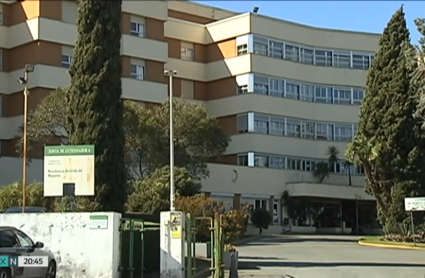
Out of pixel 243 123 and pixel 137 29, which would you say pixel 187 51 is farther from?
pixel 243 123

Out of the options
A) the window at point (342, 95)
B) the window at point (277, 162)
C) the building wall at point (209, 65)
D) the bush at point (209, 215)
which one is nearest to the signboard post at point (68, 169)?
the bush at point (209, 215)

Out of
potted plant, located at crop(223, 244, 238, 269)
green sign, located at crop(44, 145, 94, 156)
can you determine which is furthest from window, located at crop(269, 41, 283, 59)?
green sign, located at crop(44, 145, 94, 156)

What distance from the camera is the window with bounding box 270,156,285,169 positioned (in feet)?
210

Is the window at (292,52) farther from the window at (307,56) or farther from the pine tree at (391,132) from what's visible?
the pine tree at (391,132)

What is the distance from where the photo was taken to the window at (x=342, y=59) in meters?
69.4

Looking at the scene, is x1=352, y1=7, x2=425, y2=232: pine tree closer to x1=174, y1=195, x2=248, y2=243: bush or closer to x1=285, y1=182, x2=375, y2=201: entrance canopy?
x1=174, y1=195, x2=248, y2=243: bush

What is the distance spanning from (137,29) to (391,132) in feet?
76.9

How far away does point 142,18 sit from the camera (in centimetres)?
5984

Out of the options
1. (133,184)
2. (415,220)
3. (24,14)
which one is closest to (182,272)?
(133,184)

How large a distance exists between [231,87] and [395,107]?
71.0 ft

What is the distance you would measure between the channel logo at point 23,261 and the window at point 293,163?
150ft

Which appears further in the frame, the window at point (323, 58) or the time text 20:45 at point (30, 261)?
the window at point (323, 58)

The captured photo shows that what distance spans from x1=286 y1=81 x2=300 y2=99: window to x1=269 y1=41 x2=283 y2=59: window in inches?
98.4

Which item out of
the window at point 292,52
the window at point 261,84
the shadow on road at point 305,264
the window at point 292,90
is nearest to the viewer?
the shadow on road at point 305,264
